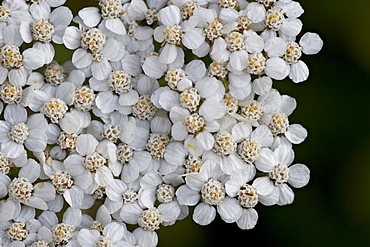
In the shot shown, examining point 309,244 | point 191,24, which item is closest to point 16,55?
point 191,24

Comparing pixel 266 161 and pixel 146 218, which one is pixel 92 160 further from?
pixel 266 161

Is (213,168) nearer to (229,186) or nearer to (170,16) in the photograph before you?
(229,186)

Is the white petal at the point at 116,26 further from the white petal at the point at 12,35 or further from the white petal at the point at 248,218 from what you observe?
the white petal at the point at 248,218

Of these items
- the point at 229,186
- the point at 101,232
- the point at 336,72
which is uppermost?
the point at 336,72

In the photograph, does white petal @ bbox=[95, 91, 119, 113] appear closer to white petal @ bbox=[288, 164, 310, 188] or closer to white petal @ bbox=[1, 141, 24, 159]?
white petal @ bbox=[1, 141, 24, 159]

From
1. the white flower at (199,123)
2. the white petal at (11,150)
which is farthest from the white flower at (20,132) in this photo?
the white flower at (199,123)

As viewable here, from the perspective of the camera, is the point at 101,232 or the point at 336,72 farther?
the point at 336,72

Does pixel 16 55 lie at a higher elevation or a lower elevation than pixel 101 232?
higher

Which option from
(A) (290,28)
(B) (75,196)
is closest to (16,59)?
(B) (75,196)
